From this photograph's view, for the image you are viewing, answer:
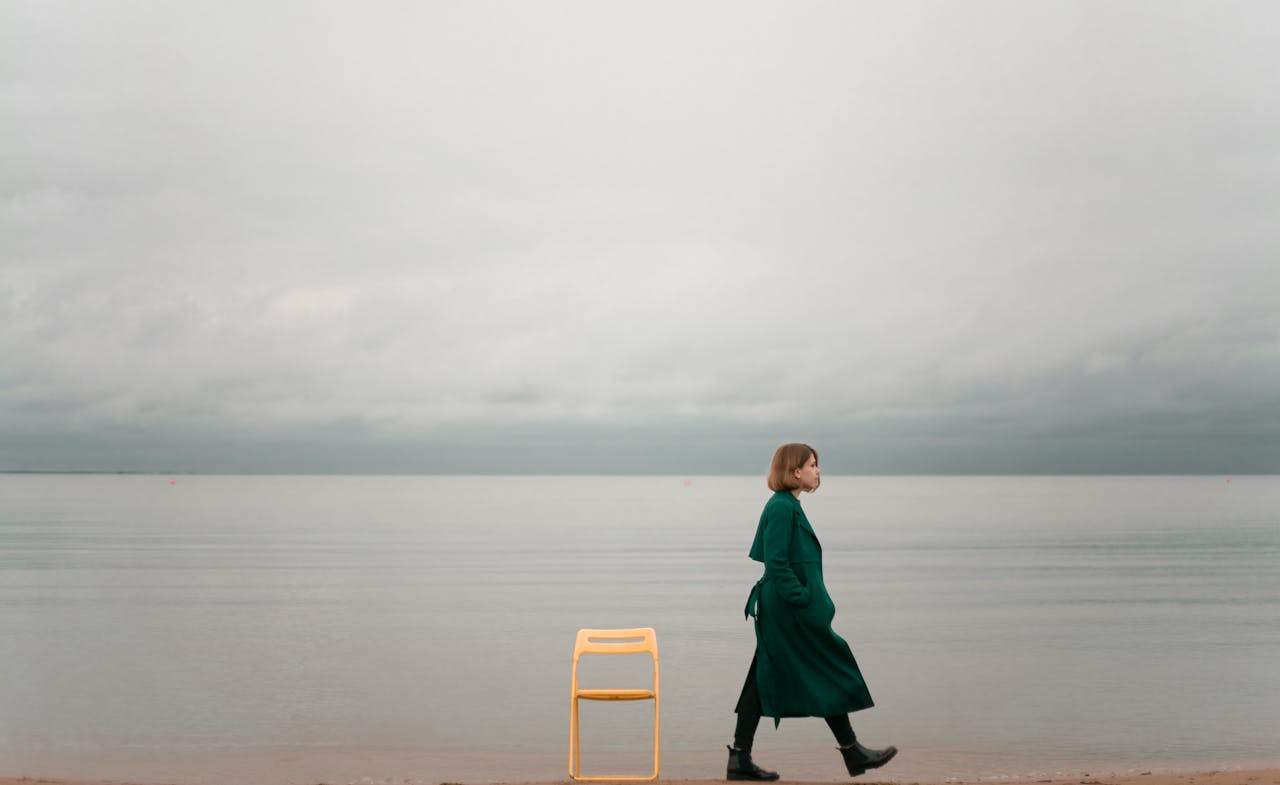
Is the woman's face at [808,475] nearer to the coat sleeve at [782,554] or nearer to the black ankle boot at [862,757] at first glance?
the coat sleeve at [782,554]

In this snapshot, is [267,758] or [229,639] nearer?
[267,758]

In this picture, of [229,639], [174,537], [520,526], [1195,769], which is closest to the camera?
[1195,769]

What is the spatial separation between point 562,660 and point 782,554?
9.91 meters

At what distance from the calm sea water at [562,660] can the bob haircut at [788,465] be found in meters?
3.49

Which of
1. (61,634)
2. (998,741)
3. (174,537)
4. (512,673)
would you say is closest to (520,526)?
(174,537)

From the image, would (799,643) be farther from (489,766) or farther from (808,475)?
(489,766)

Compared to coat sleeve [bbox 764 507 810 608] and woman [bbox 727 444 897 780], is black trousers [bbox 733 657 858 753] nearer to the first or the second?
woman [bbox 727 444 897 780]

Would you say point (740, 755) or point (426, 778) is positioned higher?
point (740, 755)

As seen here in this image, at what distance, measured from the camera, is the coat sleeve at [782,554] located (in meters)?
6.99

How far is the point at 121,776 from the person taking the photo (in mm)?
9680

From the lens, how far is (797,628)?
285 inches

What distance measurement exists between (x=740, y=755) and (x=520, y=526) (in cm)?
5622

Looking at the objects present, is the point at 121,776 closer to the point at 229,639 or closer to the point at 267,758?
the point at 267,758

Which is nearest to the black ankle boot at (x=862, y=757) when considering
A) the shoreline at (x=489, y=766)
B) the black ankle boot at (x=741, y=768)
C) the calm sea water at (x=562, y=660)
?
the black ankle boot at (x=741, y=768)
